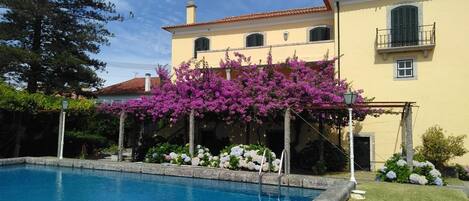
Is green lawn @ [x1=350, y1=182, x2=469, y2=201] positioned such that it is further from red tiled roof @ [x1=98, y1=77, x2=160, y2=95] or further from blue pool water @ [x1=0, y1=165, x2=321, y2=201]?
red tiled roof @ [x1=98, y1=77, x2=160, y2=95]

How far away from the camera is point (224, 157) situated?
712 inches

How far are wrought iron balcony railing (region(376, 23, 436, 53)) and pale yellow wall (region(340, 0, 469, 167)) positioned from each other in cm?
35

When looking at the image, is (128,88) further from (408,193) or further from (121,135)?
(408,193)

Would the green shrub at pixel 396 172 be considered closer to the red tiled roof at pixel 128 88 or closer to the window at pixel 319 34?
the window at pixel 319 34

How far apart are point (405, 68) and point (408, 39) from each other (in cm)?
135

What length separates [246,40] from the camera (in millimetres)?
26562

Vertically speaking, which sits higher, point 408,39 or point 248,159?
point 408,39

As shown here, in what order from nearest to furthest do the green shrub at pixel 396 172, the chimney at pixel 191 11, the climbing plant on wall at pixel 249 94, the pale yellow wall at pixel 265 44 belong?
1. the green shrub at pixel 396 172
2. the climbing plant on wall at pixel 249 94
3. the pale yellow wall at pixel 265 44
4. the chimney at pixel 191 11

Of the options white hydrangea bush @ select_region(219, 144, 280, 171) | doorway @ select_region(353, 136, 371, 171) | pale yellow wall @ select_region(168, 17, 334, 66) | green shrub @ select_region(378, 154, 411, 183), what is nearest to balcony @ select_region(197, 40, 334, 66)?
pale yellow wall @ select_region(168, 17, 334, 66)

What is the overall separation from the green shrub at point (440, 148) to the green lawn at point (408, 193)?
18.2 feet

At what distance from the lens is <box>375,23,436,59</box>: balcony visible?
20073 mm

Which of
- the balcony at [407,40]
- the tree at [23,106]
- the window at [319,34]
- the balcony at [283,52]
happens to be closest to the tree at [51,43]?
the tree at [23,106]

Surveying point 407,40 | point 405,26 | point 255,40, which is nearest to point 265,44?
point 255,40

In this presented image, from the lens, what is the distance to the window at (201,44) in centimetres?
2789
